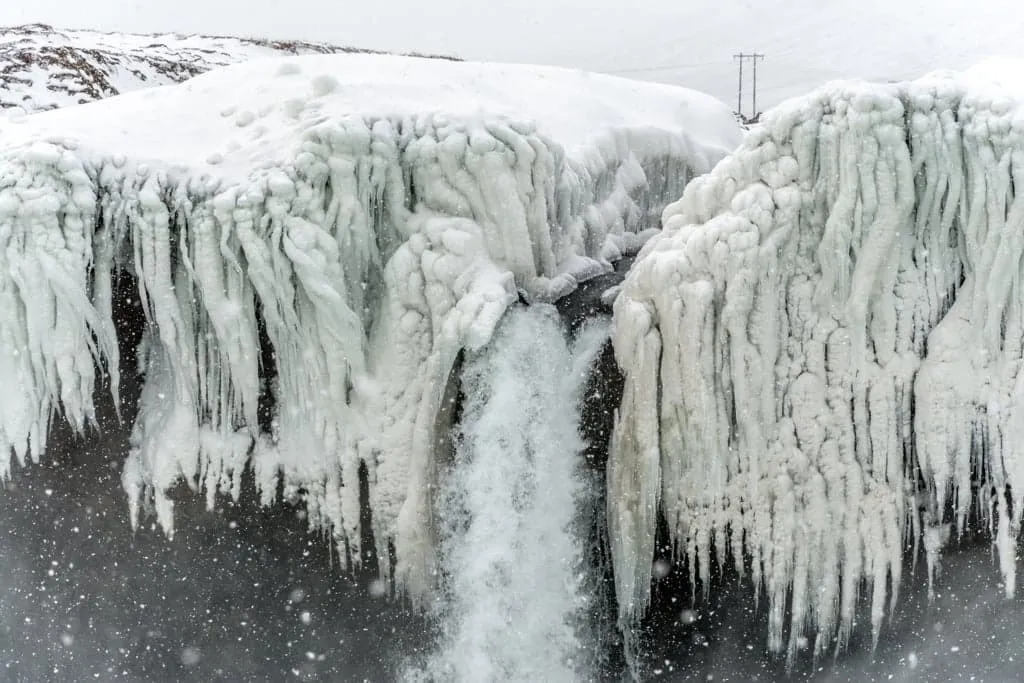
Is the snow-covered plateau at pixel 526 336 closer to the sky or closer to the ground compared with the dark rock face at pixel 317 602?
closer to the sky

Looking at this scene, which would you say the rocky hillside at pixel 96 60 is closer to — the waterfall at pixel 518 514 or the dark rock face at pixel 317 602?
the dark rock face at pixel 317 602

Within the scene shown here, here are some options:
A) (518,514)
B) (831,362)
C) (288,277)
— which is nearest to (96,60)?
(288,277)

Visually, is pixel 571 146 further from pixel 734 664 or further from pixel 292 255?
pixel 734 664

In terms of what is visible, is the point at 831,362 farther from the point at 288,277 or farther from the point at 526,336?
the point at 288,277

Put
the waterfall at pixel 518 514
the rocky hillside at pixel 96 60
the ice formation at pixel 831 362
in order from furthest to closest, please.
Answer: the rocky hillside at pixel 96 60 < the waterfall at pixel 518 514 < the ice formation at pixel 831 362

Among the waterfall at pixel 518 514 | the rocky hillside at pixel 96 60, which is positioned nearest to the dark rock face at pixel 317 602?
the waterfall at pixel 518 514

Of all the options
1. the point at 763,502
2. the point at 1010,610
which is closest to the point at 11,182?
the point at 763,502

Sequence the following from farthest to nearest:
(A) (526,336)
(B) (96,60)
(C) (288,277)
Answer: (B) (96,60), (A) (526,336), (C) (288,277)
